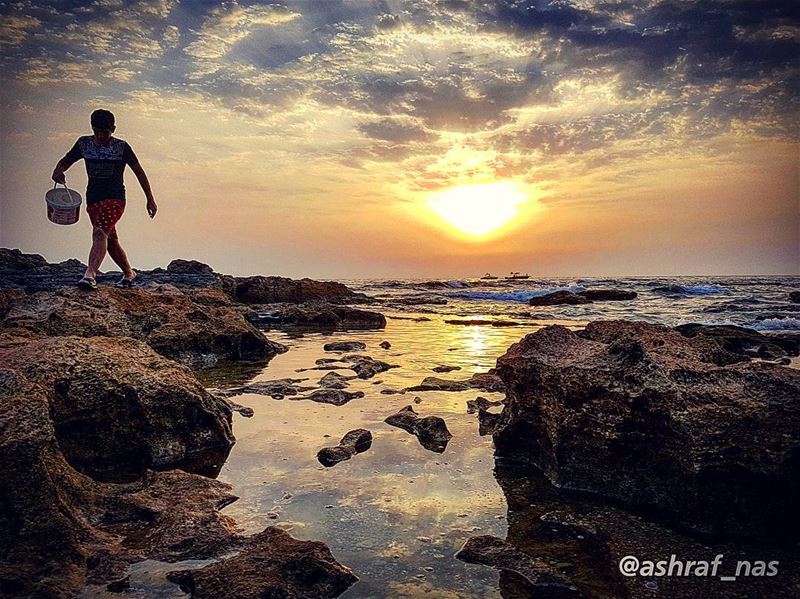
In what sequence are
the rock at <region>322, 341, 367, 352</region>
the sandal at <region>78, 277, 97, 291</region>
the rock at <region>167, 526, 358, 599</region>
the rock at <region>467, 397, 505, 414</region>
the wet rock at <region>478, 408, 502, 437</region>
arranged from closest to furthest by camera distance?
the rock at <region>167, 526, 358, 599</region> < the wet rock at <region>478, 408, 502, 437</region> < the rock at <region>467, 397, 505, 414</region> < the sandal at <region>78, 277, 97, 291</region> < the rock at <region>322, 341, 367, 352</region>

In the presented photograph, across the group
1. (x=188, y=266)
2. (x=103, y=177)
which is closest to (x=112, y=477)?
(x=103, y=177)

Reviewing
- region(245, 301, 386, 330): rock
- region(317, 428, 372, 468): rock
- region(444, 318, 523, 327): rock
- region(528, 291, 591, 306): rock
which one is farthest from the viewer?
region(528, 291, 591, 306): rock

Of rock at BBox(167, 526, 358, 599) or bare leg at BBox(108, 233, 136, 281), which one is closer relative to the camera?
rock at BBox(167, 526, 358, 599)

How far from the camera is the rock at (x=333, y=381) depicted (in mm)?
6984

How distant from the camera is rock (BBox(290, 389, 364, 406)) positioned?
6192mm

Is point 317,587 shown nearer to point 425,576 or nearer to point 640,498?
point 425,576

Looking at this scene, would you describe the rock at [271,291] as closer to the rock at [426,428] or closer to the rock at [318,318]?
the rock at [318,318]

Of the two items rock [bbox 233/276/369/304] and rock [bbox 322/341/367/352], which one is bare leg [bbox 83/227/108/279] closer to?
rock [bbox 322/341/367/352]

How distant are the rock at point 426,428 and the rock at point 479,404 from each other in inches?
30.7

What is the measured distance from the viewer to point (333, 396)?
6.33m

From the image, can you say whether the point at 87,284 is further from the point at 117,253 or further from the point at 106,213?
the point at 106,213

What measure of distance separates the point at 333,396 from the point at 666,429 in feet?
12.4

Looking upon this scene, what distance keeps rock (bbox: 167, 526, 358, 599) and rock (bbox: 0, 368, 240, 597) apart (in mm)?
292

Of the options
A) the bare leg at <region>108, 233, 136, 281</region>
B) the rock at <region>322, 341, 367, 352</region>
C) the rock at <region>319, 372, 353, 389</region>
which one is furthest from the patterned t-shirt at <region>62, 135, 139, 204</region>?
the rock at <region>322, 341, 367, 352</region>
